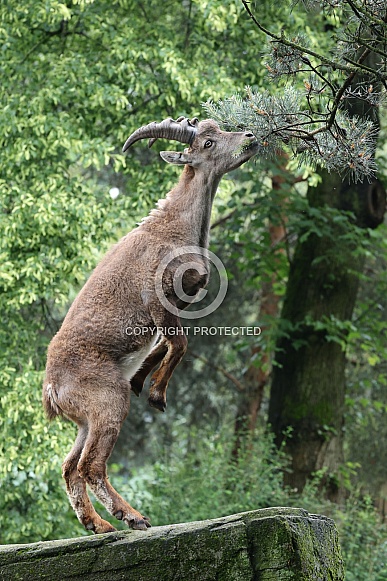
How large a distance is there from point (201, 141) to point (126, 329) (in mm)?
1341

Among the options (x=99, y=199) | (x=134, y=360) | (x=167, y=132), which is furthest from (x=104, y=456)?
(x=99, y=199)

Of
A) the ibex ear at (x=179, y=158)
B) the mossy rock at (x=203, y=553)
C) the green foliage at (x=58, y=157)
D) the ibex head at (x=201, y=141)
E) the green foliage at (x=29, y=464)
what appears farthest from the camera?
the green foliage at (x=58, y=157)

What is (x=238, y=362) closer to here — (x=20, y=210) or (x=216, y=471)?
(x=216, y=471)

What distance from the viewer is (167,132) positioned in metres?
5.56

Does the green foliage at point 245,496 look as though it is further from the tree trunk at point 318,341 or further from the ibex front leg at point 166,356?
the ibex front leg at point 166,356

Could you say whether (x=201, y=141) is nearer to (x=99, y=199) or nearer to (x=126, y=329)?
(x=126, y=329)

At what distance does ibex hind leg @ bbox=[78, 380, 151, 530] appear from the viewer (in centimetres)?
495

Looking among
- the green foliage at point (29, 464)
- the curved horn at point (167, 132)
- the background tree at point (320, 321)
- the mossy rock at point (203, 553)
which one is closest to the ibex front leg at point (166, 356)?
the mossy rock at point (203, 553)

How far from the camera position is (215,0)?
10039 millimetres

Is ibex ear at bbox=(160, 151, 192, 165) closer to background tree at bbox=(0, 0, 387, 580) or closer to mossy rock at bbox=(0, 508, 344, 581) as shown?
mossy rock at bbox=(0, 508, 344, 581)

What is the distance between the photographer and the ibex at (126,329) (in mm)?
5043

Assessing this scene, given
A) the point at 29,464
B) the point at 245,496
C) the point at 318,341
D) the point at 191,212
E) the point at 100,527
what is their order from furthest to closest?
the point at 318,341, the point at 245,496, the point at 29,464, the point at 191,212, the point at 100,527

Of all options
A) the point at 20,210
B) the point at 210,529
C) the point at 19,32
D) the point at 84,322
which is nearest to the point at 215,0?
the point at 19,32

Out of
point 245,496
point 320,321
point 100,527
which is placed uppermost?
point 320,321
